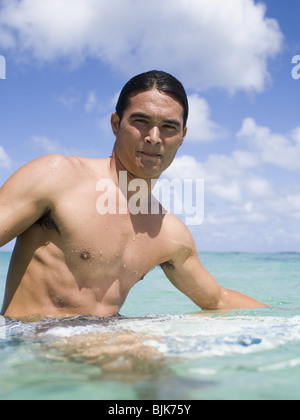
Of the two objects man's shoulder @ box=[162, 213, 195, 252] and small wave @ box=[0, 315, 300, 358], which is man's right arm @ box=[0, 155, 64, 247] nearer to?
small wave @ box=[0, 315, 300, 358]

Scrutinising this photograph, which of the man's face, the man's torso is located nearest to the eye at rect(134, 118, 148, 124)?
the man's face

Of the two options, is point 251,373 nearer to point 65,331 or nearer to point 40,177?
point 65,331

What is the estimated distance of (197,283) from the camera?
288 centimetres

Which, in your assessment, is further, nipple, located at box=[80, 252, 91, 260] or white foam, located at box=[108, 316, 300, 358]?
nipple, located at box=[80, 252, 91, 260]

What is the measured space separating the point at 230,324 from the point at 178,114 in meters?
1.13

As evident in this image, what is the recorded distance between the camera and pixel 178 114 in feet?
7.82

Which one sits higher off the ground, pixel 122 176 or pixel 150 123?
pixel 150 123

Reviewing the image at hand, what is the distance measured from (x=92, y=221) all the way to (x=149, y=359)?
0.91 meters

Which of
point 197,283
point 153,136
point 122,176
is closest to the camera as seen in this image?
point 153,136

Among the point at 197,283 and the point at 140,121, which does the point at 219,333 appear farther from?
the point at 140,121

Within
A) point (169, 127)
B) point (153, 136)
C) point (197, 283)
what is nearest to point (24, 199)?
point (153, 136)

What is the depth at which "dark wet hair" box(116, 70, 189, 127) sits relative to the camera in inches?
92.6

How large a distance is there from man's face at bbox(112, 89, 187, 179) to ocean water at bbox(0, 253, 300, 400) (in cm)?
83

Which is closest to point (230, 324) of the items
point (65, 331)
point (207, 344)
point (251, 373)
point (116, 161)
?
point (207, 344)
